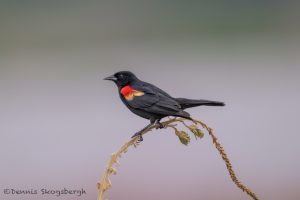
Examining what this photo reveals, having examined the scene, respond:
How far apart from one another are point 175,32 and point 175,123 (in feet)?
37.3

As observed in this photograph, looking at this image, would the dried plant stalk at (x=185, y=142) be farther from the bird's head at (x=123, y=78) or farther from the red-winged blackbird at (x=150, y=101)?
the bird's head at (x=123, y=78)

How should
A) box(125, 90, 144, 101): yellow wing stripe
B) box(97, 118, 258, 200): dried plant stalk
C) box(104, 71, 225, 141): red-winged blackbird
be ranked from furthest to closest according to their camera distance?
box(125, 90, 144, 101): yellow wing stripe, box(104, 71, 225, 141): red-winged blackbird, box(97, 118, 258, 200): dried plant stalk

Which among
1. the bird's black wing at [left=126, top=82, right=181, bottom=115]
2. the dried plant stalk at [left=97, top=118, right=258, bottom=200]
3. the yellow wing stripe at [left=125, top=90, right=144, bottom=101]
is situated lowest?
the dried plant stalk at [left=97, top=118, right=258, bottom=200]

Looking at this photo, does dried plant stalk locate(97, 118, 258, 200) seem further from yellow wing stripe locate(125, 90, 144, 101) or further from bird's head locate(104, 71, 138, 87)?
bird's head locate(104, 71, 138, 87)

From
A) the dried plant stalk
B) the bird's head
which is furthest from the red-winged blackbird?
the dried plant stalk

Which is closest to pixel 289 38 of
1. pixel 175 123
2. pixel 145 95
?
pixel 145 95

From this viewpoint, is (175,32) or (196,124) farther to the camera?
(175,32)

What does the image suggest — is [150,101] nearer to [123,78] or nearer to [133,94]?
[133,94]

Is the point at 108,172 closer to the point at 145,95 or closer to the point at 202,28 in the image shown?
the point at 145,95

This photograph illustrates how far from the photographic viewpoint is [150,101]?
3.47 meters

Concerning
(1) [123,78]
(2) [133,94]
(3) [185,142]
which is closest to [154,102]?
(2) [133,94]

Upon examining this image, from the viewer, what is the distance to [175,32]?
1351cm

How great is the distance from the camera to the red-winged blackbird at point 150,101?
3234 millimetres

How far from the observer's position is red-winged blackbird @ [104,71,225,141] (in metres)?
3.23
